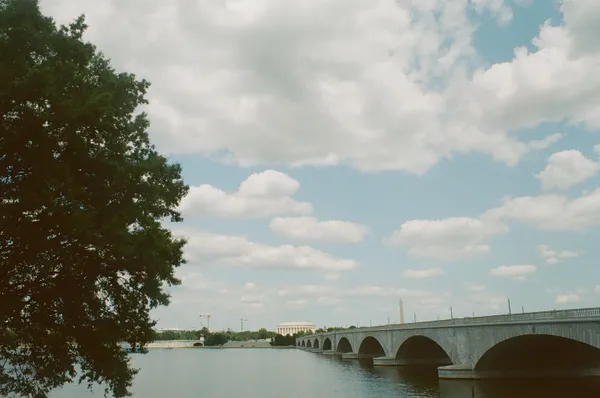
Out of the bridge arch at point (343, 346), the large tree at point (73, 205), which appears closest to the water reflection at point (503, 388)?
the large tree at point (73, 205)

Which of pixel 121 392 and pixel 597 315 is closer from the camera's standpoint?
pixel 121 392

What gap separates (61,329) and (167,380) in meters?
50.1

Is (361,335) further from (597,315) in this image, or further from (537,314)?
(597,315)

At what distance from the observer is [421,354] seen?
84.8 m

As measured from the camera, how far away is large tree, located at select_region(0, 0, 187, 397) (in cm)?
1598

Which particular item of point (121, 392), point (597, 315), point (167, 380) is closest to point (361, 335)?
point (167, 380)

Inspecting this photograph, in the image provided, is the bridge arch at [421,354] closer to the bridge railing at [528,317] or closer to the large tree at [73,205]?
the bridge railing at [528,317]

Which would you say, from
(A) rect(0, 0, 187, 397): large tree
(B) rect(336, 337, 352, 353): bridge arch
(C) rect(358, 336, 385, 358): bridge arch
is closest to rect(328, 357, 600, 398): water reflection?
(A) rect(0, 0, 187, 397): large tree

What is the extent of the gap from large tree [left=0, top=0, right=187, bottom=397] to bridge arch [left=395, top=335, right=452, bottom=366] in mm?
64713

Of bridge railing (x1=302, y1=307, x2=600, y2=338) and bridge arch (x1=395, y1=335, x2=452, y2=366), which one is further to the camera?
bridge arch (x1=395, y1=335, x2=452, y2=366)

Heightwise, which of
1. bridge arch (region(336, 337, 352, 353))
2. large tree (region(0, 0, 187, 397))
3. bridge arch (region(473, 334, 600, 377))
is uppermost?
large tree (region(0, 0, 187, 397))

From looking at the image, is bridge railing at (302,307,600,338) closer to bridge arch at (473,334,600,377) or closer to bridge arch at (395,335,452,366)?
bridge arch at (473,334,600,377)

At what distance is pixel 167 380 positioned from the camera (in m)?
66.8

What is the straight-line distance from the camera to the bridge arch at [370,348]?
107750mm
